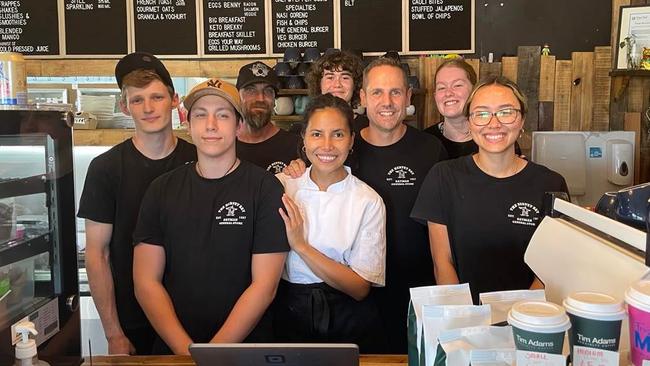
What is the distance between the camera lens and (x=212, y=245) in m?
1.78

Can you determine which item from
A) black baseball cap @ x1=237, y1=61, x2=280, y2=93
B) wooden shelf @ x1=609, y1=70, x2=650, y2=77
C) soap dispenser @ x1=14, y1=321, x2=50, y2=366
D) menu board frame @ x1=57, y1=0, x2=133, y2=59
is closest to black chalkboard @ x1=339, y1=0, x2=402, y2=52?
black baseball cap @ x1=237, y1=61, x2=280, y2=93

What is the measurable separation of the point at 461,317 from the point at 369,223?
93 centimetres

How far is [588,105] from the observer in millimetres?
3662

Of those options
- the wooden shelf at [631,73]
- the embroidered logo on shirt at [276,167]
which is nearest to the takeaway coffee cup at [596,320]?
the embroidered logo on shirt at [276,167]

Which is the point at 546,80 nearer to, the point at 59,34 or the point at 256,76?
the point at 256,76

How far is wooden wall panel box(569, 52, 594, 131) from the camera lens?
364 cm

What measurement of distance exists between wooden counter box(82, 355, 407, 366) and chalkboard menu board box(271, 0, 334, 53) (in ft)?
8.80

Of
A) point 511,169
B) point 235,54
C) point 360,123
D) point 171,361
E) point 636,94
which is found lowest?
point 171,361

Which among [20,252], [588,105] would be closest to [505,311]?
[20,252]

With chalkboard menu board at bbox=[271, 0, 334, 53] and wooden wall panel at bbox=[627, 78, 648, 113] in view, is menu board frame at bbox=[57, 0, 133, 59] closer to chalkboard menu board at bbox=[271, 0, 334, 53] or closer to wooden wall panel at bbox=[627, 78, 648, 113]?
chalkboard menu board at bbox=[271, 0, 334, 53]

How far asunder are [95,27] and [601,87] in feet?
10.4

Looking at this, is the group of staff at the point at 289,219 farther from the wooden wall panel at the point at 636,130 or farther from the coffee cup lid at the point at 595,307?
the wooden wall panel at the point at 636,130

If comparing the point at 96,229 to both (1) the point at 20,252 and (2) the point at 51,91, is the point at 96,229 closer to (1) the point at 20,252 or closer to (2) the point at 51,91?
(1) the point at 20,252


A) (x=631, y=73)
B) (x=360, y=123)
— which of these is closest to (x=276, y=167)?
(x=360, y=123)
